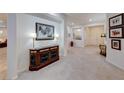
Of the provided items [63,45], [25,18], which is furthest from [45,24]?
[63,45]

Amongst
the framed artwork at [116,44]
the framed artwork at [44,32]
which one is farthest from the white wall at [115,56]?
the framed artwork at [44,32]

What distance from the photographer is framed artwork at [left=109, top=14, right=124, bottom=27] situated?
4.32 meters

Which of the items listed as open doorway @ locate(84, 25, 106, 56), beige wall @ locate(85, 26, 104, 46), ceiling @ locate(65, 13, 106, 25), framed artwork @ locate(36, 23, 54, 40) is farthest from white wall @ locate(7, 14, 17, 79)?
beige wall @ locate(85, 26, 104, 46)

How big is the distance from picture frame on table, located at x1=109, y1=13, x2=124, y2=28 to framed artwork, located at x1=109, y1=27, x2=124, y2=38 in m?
0.19

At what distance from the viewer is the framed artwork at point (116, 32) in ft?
14.2

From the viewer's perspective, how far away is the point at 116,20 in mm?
4621

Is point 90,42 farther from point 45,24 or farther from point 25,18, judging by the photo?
point 25,18

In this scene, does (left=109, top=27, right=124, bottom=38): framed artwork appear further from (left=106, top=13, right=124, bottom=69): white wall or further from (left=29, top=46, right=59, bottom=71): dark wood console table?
(left=29, top=46, right=59, bottom=71): dark wood console table

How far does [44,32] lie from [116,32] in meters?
3.05

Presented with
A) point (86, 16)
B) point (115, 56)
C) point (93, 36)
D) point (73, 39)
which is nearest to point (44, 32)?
point (115, 56)

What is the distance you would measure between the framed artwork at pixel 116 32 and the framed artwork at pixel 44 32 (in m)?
2.82

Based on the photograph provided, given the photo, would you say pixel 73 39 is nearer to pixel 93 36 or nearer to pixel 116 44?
pixel 93 36

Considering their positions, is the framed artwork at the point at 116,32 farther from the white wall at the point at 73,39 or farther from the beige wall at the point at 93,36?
the beige wall at the point at 93,36
